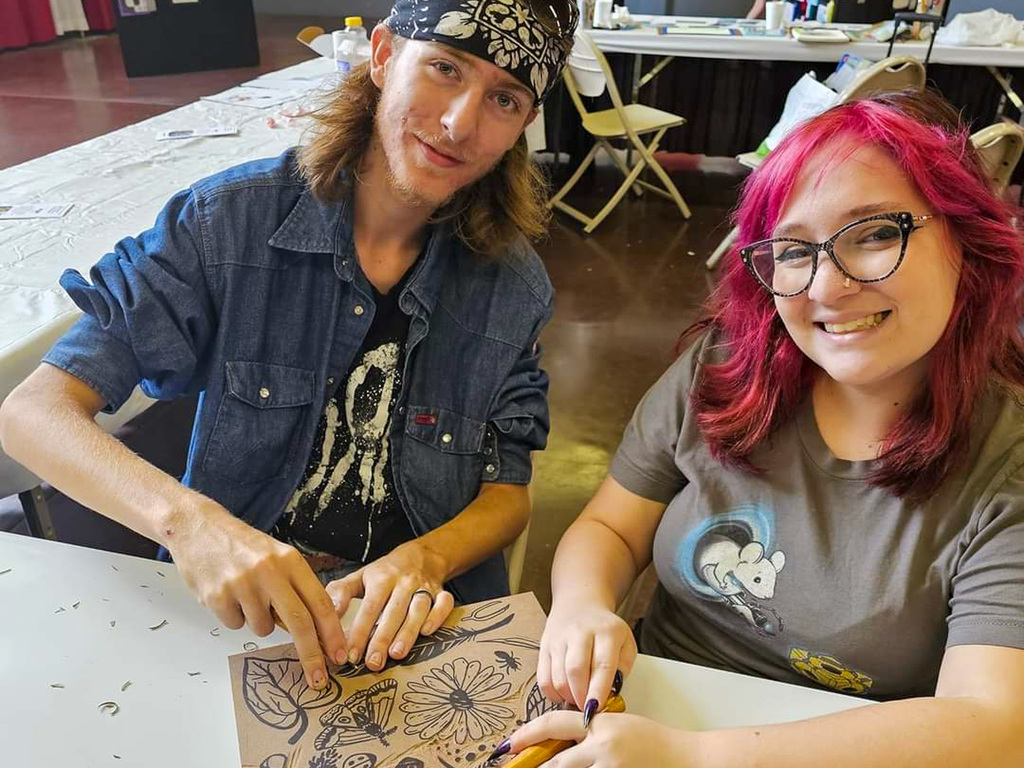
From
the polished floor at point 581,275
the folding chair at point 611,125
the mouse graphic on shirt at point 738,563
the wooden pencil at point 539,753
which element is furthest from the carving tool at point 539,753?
the folding chair at point 611,125

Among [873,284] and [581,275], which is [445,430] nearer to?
[873,284]

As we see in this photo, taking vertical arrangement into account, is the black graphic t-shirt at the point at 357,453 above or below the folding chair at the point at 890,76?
below

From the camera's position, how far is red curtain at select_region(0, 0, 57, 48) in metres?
7.43

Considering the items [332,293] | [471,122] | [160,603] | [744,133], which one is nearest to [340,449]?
[332,293]

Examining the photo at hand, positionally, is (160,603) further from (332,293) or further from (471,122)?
(471,122)

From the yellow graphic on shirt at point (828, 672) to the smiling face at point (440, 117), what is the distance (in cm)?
81

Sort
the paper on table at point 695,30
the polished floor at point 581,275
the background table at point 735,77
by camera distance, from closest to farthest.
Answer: the polished floor at point 581,275 < the background table at point 735,77 < the paper on table at point 695,30

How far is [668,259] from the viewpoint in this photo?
14.6 ft

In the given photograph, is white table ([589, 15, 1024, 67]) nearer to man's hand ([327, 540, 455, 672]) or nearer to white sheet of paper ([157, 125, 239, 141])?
white sheet of paper ([157, 125, 239, 141])

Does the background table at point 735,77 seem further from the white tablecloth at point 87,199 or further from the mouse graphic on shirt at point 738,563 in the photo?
the mouse graphic on shirt at point 738,563

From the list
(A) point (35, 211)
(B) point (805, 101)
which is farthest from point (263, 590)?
(B) point (805, 101)

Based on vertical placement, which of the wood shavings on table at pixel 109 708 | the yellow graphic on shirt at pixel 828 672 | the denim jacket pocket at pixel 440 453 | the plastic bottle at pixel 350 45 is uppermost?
the plastic bottle at pixel 350 45

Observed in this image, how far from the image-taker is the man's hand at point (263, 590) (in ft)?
2.84

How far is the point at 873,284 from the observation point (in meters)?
0.91
